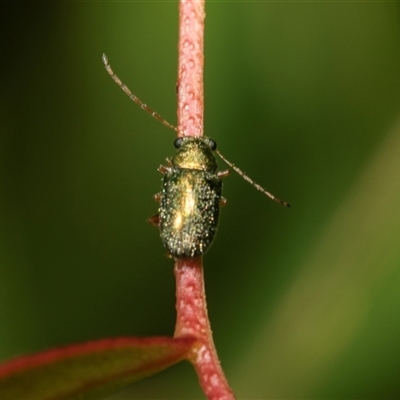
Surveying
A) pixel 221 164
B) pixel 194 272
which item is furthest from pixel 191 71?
pixel 221 164

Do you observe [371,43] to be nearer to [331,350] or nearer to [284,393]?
[331,350]

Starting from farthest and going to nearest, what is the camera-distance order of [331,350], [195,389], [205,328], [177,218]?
[195,389] < [331,350] < [177,218] < [205,328]

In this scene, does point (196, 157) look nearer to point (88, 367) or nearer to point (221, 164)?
point (221, 164)

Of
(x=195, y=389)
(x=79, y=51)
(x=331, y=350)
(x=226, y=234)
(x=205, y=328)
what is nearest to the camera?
(x=205, y=328)

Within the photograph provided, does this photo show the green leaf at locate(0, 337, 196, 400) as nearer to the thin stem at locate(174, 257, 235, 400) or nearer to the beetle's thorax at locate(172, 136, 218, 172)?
the thin stem at locate(174, 257, 235, 400)

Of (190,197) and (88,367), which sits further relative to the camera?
(190,197)

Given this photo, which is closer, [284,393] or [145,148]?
[284,393]

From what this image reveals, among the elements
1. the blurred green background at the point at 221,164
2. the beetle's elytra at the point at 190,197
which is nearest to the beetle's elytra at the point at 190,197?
the beetle's elytra at the point at 190,197

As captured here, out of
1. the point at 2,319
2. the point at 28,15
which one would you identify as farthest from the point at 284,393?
the point at 28,15
